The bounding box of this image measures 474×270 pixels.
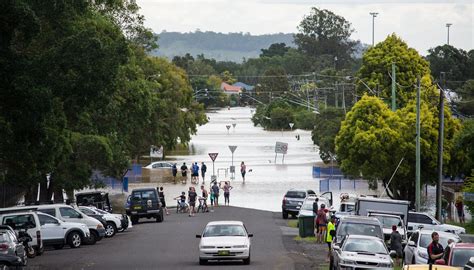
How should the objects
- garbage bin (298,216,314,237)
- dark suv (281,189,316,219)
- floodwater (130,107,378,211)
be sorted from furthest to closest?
floodwater (130,107,378,211) < dark suv (281,189,316,219) < garbage bin (298,216,314,237)

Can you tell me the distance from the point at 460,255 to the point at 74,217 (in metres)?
21.3

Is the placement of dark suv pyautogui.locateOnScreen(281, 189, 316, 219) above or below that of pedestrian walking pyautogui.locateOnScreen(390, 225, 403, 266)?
below

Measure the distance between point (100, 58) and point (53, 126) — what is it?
449 cm

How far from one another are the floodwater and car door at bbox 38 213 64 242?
23.0 m

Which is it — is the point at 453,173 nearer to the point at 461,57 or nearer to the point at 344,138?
the point at 344,138

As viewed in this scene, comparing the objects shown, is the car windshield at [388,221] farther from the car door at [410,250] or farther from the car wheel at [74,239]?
the car wheel at [74,239]

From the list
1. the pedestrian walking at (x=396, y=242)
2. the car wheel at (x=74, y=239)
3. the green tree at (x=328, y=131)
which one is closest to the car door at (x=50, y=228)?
the car wheel at (x=74, y=239)

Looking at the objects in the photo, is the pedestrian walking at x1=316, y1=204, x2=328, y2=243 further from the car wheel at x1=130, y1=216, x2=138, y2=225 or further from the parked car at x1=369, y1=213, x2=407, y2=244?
the car wheel at x1=130, y1=216, x2=138, y2=225

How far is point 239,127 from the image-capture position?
180 m

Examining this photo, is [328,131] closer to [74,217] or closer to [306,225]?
[306,225]

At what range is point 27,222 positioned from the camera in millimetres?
38688

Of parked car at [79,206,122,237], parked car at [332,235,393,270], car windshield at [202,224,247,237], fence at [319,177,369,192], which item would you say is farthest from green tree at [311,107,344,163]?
parked car at [332,235,393,270]

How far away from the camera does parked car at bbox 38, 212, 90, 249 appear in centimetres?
4178

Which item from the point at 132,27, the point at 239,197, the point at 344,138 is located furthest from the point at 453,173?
the point at 132,27
